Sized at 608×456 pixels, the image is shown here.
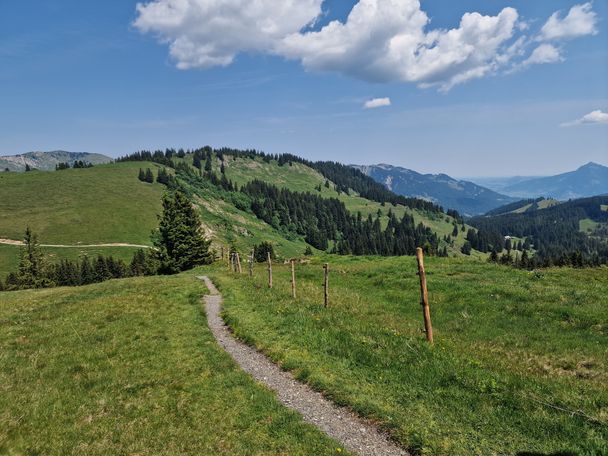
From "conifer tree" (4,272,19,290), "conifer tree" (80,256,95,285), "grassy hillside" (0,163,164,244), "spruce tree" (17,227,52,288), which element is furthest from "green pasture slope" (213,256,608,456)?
"grassy hillside" (0,163,164,244)

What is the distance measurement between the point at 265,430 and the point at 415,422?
151 inches

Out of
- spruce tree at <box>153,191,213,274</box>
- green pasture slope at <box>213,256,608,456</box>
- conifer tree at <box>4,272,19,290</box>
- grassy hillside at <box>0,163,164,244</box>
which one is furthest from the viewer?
grassy hillside at <box>0,163,164,244</box>

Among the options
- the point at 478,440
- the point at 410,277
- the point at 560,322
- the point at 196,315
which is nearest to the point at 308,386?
the point at 478,440

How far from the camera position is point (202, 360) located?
49.0 feet

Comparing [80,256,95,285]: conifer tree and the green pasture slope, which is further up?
the green pasture slope

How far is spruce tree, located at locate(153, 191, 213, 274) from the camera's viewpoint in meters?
71.6

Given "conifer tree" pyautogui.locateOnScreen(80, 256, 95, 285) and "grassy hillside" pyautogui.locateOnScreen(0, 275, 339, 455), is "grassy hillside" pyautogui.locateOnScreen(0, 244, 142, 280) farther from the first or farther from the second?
"grassy hillside" pyautogui.locateOnScreen(0, 275, 339, 455)

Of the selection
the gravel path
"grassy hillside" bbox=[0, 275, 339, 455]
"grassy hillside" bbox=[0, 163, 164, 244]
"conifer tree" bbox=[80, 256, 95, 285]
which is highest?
"grassy hillside" bbox=[0, 163, 164, 244]

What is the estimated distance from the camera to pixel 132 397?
11609 mm

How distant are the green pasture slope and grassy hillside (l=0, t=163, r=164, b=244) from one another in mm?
147744

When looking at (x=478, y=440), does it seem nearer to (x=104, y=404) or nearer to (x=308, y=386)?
(x=308, y=386)

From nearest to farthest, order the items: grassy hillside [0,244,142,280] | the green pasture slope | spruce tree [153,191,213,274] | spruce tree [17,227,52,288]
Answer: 1. the green pasture slope
2. spruce tree [153,191,213,274]
3. spruce tree [17,227,52,288]
4. grassy hillside [0,244,142,280]

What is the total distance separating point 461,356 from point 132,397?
11.0 metres

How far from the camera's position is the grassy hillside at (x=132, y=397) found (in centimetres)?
916
